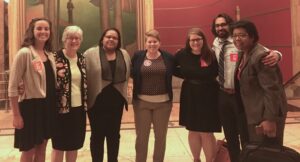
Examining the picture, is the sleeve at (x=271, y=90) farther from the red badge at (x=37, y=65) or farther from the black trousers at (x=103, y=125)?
the red badge at (x=37, y=65)

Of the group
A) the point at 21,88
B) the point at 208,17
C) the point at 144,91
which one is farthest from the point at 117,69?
the point at 208,17

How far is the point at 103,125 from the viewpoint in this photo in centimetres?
342

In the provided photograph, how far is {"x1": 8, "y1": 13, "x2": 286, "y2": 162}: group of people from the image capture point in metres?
2.54

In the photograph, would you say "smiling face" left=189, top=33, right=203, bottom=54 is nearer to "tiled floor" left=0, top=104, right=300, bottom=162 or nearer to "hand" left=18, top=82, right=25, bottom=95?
"tiled floor" left=0, top=104, right=300, bottom=162

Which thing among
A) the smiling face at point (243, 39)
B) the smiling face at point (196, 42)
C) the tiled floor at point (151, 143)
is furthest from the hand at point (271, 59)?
the tiled floor at point (151, 143)

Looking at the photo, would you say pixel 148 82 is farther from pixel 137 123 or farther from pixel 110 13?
pixel 110 13

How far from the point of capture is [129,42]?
381 inches

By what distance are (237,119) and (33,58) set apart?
192cm

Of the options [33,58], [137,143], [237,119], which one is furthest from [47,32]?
[237,119]

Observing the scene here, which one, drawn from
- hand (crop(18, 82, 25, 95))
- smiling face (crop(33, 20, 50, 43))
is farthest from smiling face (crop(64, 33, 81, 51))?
hand (crop(18, 82, 25, 95))

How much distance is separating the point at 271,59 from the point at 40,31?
1979 mm

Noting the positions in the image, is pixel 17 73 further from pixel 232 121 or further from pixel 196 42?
pixel 232 121

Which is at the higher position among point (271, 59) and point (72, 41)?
point (72, 41)

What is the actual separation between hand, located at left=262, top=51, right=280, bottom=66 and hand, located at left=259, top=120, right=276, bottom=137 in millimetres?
431
